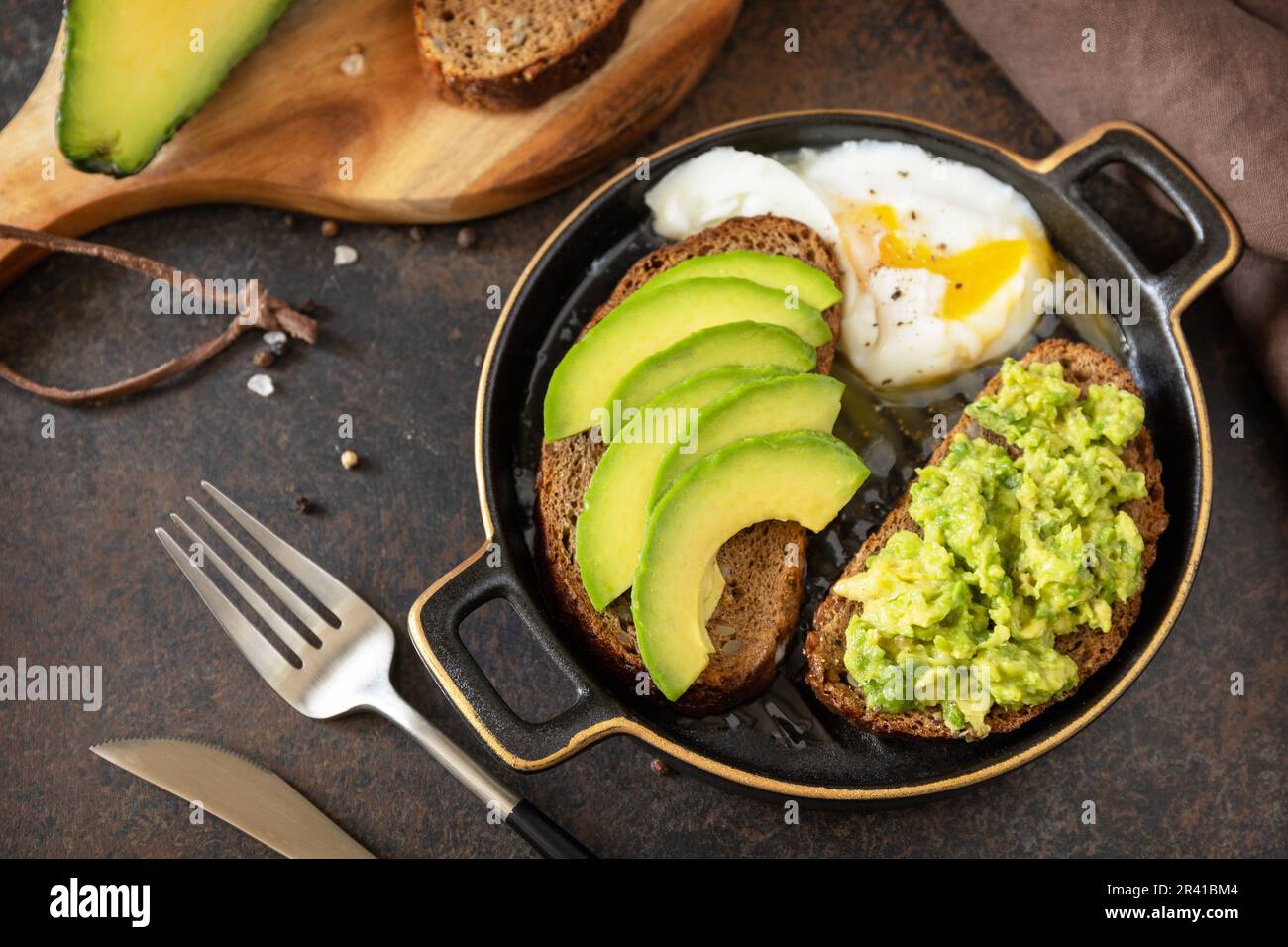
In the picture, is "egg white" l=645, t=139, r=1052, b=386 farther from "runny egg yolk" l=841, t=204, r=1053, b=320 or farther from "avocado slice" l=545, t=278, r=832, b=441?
"avocado slice" l=545, t=278, r=832, b=441

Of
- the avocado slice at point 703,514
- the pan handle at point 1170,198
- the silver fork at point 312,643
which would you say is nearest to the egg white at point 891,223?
the pan handle at point 1170,198

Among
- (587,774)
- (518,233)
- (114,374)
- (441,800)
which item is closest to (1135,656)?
(587,774)

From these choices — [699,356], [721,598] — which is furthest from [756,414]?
[721,598]

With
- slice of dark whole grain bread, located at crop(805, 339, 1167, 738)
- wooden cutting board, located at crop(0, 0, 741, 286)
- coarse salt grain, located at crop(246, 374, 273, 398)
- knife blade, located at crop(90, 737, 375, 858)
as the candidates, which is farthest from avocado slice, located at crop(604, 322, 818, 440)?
knife blade, located at crop(90, 737, 375, 858)

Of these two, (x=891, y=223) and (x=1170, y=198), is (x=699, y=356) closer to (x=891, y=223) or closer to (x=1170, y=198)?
(x=891, y=223)

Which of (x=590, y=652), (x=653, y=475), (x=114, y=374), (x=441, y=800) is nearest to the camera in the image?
(x=653, y=475)

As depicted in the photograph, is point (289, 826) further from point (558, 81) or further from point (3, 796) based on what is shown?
point (558, 81)
